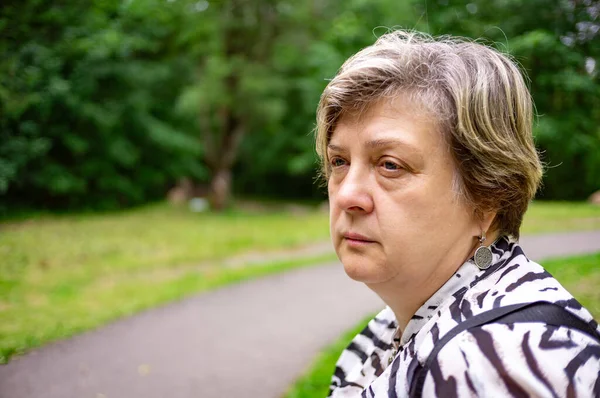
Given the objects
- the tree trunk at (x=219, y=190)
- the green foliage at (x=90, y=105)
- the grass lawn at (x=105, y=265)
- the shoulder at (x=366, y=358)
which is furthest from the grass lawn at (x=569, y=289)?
the tree trunk at (x=219, y=190)

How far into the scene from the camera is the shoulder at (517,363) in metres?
1.11

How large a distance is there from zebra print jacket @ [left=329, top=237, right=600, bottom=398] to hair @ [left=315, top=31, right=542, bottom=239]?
8.2 inches

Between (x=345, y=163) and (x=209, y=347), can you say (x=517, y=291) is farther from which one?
(x=209, y=347)

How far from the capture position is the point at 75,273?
7.83 m

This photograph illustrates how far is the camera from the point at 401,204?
4.87ft

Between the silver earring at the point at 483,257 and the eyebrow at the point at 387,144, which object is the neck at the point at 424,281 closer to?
the silver earring at the point at 483,257

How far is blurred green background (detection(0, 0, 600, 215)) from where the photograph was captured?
2994 mm

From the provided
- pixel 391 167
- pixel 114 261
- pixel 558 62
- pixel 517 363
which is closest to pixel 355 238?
pixel 391 167

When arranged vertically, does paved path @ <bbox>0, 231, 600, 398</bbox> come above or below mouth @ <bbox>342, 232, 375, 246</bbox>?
below

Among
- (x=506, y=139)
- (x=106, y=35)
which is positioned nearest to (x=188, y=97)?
(x=106, y=35)

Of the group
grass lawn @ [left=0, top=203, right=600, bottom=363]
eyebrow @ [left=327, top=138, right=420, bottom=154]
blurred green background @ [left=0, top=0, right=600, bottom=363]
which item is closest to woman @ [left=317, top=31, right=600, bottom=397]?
eyebrow @ [left=327, top=138, right=420, bottom=154]

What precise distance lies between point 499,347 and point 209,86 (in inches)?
681

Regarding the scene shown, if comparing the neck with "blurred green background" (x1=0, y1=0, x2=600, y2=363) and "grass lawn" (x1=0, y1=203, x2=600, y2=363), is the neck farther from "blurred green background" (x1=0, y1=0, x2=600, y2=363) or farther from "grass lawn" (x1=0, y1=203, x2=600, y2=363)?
"grass lawn" (x1=0, y1=203, x2=600, y2=363)

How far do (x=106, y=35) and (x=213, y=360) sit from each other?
10.7ft
